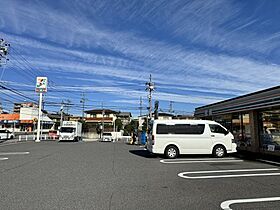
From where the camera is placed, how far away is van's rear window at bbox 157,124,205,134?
14.0 meters

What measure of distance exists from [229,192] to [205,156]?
8572mm

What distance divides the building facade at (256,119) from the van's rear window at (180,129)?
354 cm

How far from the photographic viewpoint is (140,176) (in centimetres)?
865

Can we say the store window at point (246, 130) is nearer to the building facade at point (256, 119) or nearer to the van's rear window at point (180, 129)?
the building facade at point (256, 119)

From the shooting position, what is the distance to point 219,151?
14.2 metres

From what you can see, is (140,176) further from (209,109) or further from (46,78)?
(46,78)

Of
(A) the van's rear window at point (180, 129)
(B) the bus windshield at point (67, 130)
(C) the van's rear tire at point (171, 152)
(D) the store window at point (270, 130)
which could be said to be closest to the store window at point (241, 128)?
(D) the store window at point (270, 130)

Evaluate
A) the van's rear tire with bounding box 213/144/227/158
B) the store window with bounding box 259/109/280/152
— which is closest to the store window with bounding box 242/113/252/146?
the store window with bounding box 259/109/280/152

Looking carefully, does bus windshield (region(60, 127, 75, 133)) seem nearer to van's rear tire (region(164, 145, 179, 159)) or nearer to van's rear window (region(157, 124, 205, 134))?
van's rear window (region(157, 124, 205, 134))

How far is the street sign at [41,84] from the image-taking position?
128 ft

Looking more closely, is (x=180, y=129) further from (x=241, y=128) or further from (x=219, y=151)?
(x=241, y=128)

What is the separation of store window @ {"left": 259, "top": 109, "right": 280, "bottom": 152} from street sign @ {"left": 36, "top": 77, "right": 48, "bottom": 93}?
32.8m

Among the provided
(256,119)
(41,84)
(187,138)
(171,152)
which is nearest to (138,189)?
(171,152)

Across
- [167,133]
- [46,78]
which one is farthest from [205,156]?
[46,78]
